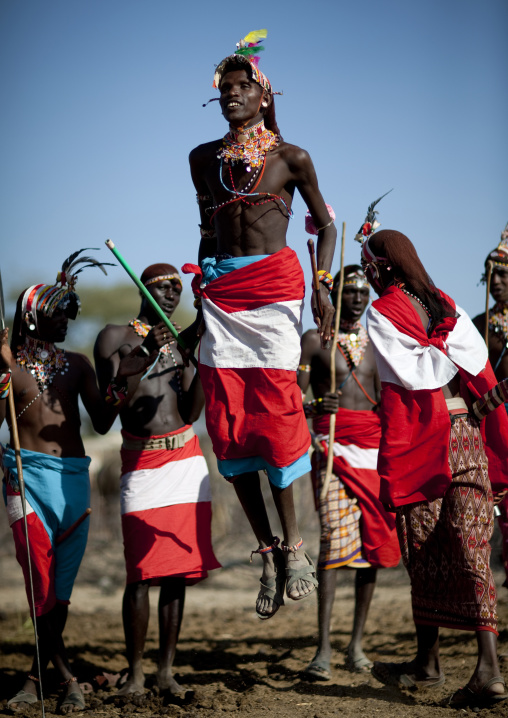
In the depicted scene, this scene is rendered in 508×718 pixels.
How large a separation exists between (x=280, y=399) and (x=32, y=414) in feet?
7.29

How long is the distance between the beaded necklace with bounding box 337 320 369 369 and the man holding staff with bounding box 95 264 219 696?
1437 millimetres

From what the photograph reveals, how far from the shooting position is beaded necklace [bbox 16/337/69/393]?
596 cm

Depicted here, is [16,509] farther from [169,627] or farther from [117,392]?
[169,627]

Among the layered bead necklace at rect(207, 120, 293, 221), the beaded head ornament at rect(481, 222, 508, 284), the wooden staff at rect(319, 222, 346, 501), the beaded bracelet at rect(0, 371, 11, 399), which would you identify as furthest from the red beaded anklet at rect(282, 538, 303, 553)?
the beaded head ornament at rect(481, 222, 508, 284)

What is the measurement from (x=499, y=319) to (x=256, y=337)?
3.37 m

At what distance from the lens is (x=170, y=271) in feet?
21.7

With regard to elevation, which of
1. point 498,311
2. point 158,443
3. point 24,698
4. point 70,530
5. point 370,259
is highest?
point 498,311

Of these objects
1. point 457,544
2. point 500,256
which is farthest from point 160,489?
point 500,256

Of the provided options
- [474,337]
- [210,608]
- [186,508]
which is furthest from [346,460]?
[210,608]

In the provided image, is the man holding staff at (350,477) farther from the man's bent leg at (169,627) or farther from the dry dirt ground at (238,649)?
the man's bent leg at (169,627)

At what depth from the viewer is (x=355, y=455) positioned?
22.4 ft

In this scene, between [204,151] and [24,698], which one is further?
[24,698]

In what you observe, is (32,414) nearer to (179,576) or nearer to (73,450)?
(73,450)

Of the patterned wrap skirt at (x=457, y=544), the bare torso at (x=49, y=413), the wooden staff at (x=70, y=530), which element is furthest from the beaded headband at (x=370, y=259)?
the wooden staff at (x=70, y=530)
